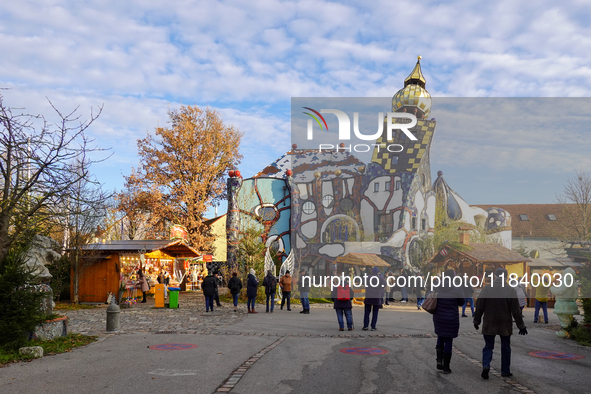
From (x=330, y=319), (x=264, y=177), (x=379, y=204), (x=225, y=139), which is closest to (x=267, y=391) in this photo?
(x=330, y=319)

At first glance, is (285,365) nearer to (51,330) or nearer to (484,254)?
(51,330)

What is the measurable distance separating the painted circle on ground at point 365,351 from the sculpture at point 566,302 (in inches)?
216

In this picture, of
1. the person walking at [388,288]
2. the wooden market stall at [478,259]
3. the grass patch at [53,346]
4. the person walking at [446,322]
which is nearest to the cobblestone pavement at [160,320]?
the grass patch at [53,346]

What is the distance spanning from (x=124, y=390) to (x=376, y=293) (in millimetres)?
8510

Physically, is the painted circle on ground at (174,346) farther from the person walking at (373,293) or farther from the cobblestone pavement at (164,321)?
the person walking at (373,293)

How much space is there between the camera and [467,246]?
22.8 m

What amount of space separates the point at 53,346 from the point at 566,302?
1213cm

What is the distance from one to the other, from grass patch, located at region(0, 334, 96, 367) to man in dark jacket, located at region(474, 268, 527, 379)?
7.75 metres

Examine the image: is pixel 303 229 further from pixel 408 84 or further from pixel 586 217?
pixel 586 217

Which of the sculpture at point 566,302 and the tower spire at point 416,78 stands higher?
the tower spire at point 416,78

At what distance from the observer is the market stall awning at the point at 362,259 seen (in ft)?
78.4

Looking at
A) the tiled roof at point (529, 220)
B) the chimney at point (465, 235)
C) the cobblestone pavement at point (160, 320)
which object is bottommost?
the cobblestone pavement at point (160, 320)

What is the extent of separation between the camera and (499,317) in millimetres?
8023

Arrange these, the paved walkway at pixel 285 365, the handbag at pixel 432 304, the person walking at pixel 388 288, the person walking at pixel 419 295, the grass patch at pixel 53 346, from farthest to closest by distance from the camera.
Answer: the person walking at pixel 388 288
the person walking at pixel 419 295
the grass patch at pixel 53 346
the handbag at pixel 432 304
the paved walkway at pixel 285 365
